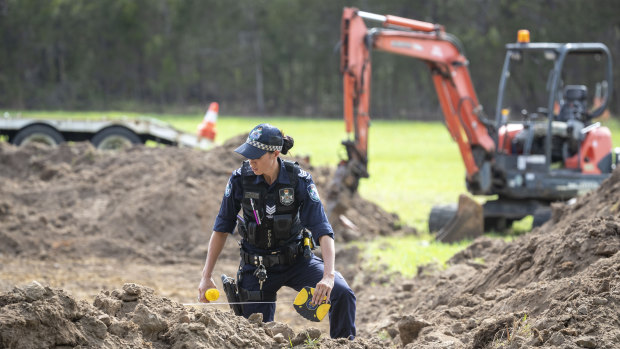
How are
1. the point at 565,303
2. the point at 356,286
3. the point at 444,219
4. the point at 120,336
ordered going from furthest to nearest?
the point at 444,219, the point at 356,286, the point at 565,303, the point at 120,336

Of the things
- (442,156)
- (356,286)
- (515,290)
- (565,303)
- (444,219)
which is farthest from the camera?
(442,156)

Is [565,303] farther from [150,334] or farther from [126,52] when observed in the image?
[126,52]

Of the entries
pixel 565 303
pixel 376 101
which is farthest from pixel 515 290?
pixel 376 101

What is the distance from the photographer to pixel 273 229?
568 cm

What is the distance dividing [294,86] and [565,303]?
50.6 metres

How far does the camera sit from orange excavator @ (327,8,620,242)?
1264cm

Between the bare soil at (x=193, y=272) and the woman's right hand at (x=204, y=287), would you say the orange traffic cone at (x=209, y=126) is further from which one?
the woman's right hand at (x=204, y=287)

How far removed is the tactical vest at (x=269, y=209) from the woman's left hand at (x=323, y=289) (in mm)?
476

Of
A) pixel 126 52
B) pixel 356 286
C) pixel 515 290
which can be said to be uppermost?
pixel 126 52

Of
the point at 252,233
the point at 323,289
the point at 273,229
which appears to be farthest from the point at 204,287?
the point at 323,289

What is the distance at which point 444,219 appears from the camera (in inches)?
509

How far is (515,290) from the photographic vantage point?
21.8 ft

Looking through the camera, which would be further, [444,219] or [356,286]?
[444,219]

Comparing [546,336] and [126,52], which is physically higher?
[126,52]
